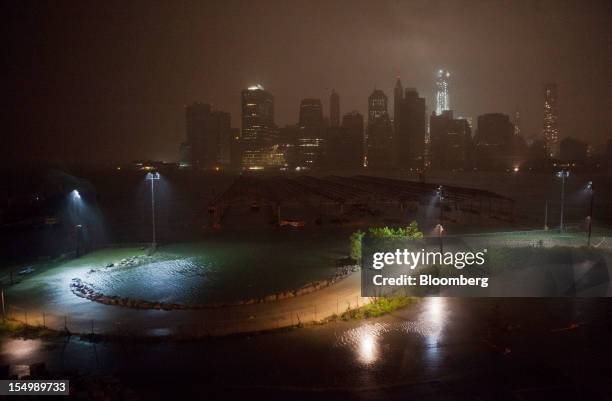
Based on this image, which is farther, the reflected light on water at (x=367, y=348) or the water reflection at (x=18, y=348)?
the water reflection at (x=18, y=348)

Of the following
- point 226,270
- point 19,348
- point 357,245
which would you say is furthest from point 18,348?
point 357,245

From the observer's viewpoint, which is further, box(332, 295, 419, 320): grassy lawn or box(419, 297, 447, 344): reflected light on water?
box(332, 295, 419, 320): grassy lawn

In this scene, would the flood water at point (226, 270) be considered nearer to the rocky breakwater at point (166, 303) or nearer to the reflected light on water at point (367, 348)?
the rocky breakwater at point (166, 303)

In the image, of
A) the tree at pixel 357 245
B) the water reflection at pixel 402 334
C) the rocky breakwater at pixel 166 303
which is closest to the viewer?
the water reflection at pixel 402 334

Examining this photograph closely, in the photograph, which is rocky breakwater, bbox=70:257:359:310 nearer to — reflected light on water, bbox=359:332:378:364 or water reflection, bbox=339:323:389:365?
water reflection, bbox=339:323:389:365

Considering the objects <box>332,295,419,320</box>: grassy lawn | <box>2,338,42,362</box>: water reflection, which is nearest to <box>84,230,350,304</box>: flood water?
<box>332,295,419,320</box>: grassy lawn

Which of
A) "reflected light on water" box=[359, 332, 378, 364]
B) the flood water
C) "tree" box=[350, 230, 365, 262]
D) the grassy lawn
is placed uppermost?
"tree" box=[350, 230, 365, 262]

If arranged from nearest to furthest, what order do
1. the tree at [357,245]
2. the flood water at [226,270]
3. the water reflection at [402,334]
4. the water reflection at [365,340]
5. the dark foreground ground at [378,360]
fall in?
the dark foreground ground at [378,360] < the water reflection at [365,340] < the water reflection at [402,334] < the flood water at [226,270] < the tree at [357,245]

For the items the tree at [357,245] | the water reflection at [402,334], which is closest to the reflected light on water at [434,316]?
the water reflection at [402,334]

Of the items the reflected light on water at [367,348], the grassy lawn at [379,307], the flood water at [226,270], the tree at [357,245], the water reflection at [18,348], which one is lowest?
the flood water at [226,270]

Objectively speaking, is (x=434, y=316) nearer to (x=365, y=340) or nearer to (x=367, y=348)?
(x=365, y=340)
